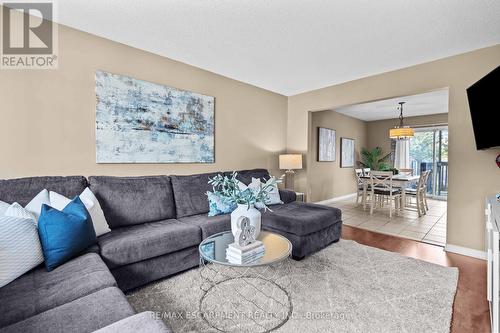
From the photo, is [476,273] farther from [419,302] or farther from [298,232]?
[298,232]

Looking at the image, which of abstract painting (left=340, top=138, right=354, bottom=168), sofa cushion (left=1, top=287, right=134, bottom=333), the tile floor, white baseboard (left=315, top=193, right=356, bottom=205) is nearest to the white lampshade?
the tile floor

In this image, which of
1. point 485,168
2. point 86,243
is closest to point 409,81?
point 485,168

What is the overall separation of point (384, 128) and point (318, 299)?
686 cm

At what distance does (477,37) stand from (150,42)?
11.7ft

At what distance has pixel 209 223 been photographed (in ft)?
7.95

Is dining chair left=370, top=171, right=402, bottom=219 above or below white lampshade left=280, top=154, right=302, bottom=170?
below

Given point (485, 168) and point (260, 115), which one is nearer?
point (485, 168)

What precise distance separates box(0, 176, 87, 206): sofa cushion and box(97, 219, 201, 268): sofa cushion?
20.5 inches

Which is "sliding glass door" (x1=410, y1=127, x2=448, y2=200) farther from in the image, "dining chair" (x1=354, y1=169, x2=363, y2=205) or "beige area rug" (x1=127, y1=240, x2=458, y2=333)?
"beige area rug" (x1=127, y1=240, x2=458, y2=333)

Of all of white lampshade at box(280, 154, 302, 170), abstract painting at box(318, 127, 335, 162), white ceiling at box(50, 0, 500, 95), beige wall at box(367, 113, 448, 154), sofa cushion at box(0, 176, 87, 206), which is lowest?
sofa cushion at box(0, 176, 87, 206)

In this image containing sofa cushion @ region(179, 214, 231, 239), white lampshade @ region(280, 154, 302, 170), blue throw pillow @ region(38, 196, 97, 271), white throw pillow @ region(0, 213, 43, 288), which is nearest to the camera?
white throw pillow @ region(0, 213, 43, 288)

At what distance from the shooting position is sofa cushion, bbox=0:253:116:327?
1096 mm

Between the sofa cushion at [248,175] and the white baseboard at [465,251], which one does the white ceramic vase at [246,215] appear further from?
the white baseboard at [465,251]

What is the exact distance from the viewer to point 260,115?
14.3ft
